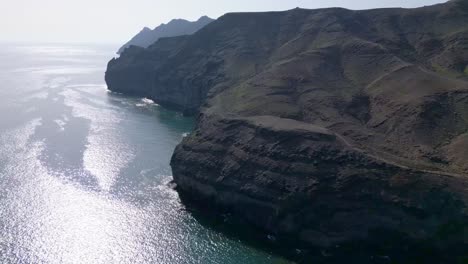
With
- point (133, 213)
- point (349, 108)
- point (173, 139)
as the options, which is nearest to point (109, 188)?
point (133, 213)

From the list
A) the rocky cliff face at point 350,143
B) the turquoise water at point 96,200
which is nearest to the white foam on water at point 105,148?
the turquoise water at point 96,200

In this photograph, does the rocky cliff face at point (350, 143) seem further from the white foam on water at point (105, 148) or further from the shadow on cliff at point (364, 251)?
the white foam on water at point (105, 148)

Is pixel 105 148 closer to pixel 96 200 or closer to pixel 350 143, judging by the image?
pixel 96 200

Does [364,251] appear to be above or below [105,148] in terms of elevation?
below

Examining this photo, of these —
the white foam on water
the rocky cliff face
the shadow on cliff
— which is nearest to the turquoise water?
the white foam on water

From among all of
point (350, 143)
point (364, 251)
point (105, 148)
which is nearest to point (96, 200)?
point (105, 148)

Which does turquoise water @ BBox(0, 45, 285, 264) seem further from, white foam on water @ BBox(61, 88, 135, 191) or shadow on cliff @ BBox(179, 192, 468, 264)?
shadow on cliff @ BBox(179, 192, 468, 264)
